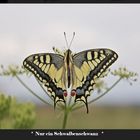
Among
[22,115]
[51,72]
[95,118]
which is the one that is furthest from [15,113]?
[95,118]

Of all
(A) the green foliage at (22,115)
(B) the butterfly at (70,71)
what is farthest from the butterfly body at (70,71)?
(A) the green foliage at (22,115)

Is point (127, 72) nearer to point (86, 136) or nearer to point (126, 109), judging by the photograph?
point (126, 109)

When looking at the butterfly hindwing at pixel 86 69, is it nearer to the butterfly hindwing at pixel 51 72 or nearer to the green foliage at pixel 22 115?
the butterfly hindwing at pixel 51 72

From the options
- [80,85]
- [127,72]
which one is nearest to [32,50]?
[80,85]

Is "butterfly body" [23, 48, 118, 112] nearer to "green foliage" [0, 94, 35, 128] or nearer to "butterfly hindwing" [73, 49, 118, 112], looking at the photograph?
"butterfly hindwing" [73, 49, 118, 112]

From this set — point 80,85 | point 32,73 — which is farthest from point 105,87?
point 32,73

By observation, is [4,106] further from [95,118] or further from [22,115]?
[95,118]

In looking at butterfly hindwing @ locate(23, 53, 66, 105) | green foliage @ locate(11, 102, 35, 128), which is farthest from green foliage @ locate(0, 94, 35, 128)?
butterfly hindwing @ locate(23, 53, 66, 105)

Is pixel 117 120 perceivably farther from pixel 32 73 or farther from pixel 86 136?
pixel 32 73

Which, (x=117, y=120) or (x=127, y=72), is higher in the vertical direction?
(x=127, y=72)
